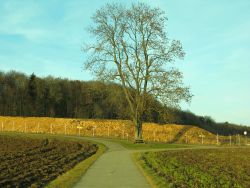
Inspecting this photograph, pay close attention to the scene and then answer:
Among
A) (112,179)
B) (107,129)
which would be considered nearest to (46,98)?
(107,129)

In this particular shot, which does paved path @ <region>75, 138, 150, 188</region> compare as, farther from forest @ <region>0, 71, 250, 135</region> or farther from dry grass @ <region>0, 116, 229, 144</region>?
forest @ <region>0, 71, 250, 135</region>

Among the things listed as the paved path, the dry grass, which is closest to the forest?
the dry grass

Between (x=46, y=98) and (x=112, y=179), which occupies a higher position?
(x=46, y=98)

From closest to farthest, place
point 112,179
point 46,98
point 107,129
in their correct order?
point 112,179 → point 107,129 → point 46,98

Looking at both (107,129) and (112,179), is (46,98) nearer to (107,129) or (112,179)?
(107,129)

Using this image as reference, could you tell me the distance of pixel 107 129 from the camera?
229 ft

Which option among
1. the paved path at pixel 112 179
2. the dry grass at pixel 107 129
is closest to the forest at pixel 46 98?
the dry grass at pixel 107 129

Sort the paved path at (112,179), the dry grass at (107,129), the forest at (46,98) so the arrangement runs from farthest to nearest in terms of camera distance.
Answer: the forest at (46,98)
the dry grass at (107,129)
the paved path at (112,179)

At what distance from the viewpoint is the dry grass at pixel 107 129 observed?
64812mm

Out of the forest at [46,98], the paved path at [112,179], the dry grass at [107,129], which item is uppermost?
the forest at [46,98]

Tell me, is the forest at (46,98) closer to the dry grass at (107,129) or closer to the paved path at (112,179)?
the dry grass at (107,129)

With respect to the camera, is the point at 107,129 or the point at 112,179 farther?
the point at 107,129

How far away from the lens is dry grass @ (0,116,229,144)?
213 ft

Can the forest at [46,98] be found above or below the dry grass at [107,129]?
above
